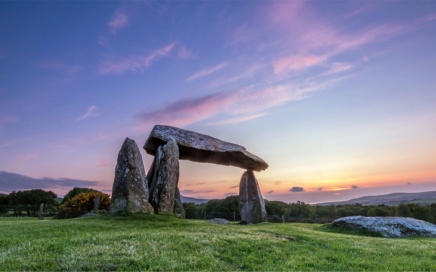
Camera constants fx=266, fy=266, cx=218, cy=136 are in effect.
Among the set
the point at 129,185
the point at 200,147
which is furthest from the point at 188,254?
the point at 200,147

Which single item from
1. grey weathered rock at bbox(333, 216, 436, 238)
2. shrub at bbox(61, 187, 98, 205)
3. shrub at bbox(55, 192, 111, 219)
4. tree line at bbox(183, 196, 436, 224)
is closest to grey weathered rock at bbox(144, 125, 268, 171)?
grey weathered rock at bbox(333, 216, 436, 238)

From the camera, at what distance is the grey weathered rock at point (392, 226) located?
15328 millimetres

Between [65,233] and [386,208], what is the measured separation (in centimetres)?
3621

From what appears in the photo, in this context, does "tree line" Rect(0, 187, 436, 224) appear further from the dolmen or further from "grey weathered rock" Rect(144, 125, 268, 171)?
"grey weathered rock" Rect(144, 125, 268, 171)

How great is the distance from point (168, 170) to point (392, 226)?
13691mm

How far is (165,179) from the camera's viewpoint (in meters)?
15.5

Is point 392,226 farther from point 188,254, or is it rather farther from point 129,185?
point 129,185

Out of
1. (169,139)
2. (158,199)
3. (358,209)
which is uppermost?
(169,139)

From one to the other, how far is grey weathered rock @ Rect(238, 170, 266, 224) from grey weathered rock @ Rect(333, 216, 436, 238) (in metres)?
7.81

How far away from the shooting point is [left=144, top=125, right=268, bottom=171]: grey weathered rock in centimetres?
1789

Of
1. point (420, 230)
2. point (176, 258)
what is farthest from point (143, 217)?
point (420, 230)

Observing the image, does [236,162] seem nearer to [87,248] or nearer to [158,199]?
[158,199]

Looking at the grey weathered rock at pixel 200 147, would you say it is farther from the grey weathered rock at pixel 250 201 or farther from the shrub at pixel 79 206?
the shrub at pixel 79 206

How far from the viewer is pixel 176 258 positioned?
6.05m
